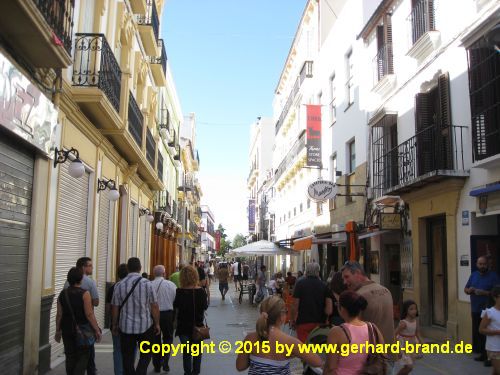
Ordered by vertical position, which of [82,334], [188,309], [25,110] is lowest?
[82,334]

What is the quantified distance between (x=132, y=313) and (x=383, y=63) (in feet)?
38.4

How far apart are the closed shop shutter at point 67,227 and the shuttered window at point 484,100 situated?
775cm

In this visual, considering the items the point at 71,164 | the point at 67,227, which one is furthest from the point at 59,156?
the point at 67,227

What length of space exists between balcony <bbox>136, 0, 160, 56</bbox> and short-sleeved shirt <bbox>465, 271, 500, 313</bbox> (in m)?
12.2

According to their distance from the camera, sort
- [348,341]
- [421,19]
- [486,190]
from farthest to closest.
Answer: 1. [421,19]
2. [486,190]
3. [348,341]

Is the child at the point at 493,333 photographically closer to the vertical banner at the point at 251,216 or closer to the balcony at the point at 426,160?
the balcony at the point at 426,160

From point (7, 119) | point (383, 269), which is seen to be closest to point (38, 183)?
point (7, 119)

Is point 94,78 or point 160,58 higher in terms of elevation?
point 160,58

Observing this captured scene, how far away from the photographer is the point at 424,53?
523 inches

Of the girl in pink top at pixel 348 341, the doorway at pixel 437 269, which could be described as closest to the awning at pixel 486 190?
the doorway at pixel 437 269

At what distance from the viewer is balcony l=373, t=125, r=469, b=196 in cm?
Answer: 1152

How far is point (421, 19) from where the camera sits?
13398 mm

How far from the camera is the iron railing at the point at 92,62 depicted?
1052 cm

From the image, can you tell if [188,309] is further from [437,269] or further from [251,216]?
[251,216]
